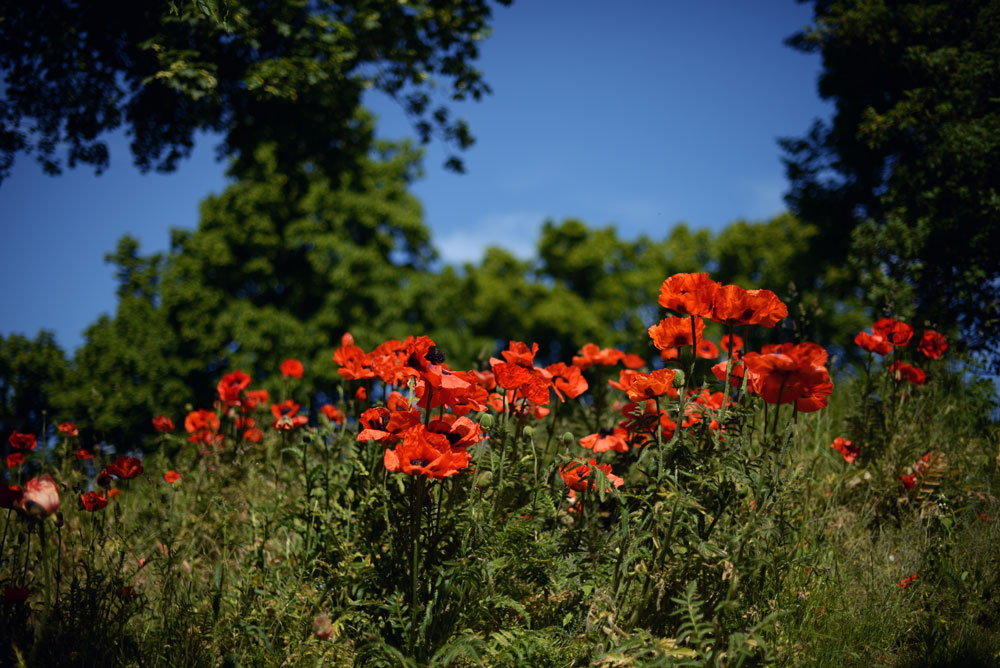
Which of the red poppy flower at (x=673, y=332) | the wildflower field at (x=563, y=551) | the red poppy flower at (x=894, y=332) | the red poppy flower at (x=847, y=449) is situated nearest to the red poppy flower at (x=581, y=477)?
the wildflower field at (x=563, y=551)

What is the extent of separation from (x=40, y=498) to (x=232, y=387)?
1860mm

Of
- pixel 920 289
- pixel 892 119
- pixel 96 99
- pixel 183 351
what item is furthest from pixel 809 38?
pixel 183 351

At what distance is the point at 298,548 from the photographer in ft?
8.99

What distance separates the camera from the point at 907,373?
3.37 meters

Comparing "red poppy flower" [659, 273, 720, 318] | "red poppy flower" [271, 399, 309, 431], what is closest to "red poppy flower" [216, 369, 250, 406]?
"red poppy flower" [271, 399, 309, 431]

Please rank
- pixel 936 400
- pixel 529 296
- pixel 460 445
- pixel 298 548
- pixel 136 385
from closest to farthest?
pixel 460 445 → pixel 298 548 → pixel 936 400 → pixel 136 385 → pixel 529 296

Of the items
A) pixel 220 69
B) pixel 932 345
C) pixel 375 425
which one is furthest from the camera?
pixel 220 69

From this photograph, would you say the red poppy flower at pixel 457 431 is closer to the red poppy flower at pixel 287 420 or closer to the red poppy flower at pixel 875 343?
the red poppy flower at pixel 287 420

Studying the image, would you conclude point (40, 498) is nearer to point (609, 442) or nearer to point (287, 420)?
point (287, 420)

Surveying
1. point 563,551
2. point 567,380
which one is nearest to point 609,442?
point 567,380

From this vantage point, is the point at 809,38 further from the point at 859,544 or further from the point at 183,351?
the point at 183,351

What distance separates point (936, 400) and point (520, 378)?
3461 millimetres

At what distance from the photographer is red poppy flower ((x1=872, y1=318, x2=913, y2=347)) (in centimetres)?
320

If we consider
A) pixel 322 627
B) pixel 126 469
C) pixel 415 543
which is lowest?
→ pixel 322 627
